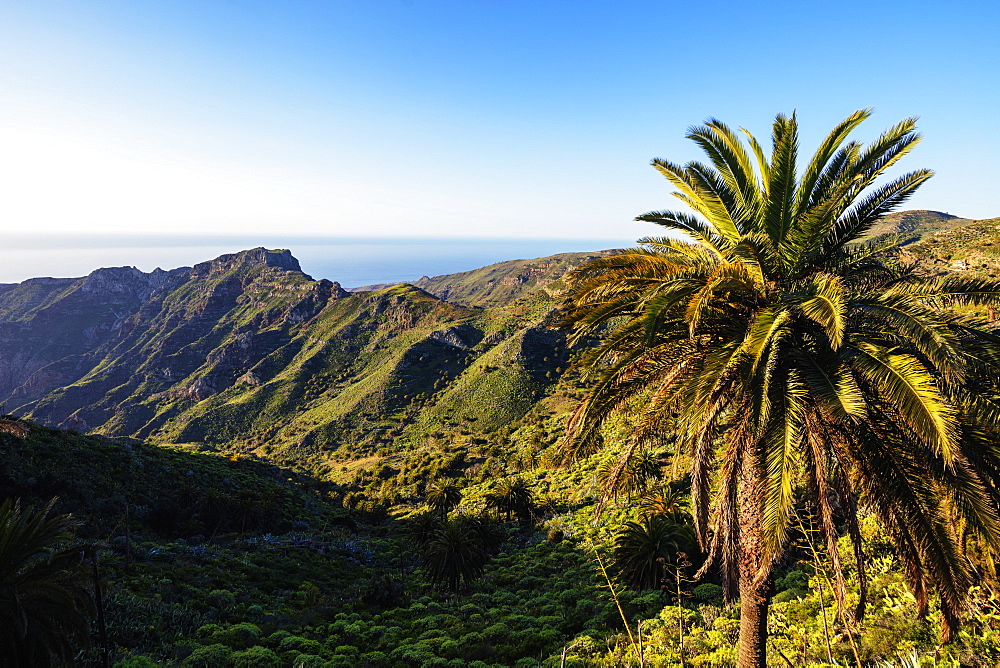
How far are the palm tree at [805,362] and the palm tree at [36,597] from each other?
38.5 feet

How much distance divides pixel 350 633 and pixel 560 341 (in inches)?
2790

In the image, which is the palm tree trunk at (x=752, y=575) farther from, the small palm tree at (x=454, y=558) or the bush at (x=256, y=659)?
the small palm tree at (x=454, y=558)

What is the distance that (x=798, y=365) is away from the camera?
598 cm

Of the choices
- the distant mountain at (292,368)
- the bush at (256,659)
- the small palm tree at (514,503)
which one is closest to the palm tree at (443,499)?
the small palm tree at (514,503)

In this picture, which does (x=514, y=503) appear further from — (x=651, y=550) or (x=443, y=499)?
(x=651, y=550)

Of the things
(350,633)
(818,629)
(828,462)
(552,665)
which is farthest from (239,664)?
(828,462)

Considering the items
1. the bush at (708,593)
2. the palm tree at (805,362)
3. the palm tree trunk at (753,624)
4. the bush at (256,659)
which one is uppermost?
the palm tree at (805,362)

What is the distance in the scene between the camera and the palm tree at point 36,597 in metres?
8.13

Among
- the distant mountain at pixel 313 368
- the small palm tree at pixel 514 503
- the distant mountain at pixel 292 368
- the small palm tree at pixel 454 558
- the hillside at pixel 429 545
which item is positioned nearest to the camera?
the hillside at pixel 429 545

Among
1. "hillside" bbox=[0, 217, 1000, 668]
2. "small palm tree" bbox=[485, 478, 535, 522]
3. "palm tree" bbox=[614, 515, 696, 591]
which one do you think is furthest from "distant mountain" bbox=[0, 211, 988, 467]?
"palm tree" bbox=[614, 515, 696, 591]

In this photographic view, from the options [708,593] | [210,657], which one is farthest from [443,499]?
[708,593]

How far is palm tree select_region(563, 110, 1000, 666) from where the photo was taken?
16.5 ft

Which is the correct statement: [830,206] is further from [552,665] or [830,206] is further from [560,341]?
[560,341]

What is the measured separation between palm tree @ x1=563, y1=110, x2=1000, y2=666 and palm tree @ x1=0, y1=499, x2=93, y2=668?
11728 mm
